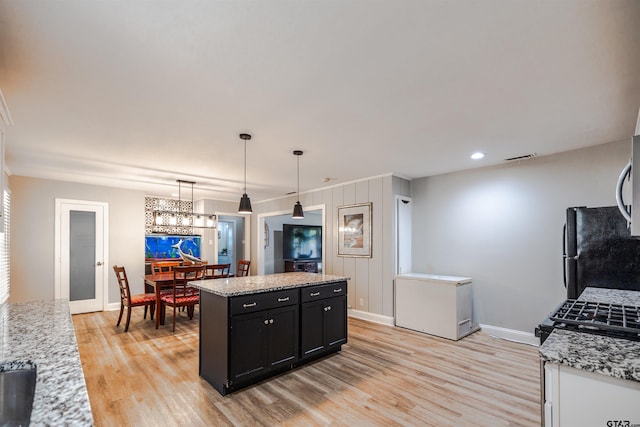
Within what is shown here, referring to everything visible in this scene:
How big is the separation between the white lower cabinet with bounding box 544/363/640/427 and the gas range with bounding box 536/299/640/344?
0.42 metres

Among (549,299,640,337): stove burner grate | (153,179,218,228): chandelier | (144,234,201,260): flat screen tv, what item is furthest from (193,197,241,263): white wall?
(549,299,640,337): stove burner grate

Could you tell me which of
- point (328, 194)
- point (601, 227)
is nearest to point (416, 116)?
point (601, 227)

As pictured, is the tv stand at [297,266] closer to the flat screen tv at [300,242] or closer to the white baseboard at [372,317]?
the flat screen tv at [300,242]

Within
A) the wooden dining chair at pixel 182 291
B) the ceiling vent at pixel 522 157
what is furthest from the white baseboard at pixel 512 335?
the wooden dining chair at pixel 182 291

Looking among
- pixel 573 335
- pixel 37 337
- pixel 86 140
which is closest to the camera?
pixel 573 335

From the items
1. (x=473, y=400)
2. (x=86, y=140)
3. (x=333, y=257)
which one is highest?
(x=86, y=140)

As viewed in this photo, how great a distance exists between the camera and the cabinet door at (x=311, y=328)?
10.6ft

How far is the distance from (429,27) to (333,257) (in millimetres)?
4504

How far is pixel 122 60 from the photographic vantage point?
1.80 m

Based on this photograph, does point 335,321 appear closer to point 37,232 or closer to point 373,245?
point 373,245

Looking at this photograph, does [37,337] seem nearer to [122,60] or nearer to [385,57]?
[122,60]

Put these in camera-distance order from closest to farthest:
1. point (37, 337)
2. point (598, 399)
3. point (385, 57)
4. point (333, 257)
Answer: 1. point (598, 399)
2. point (37, 337)
3. point (385, 57)
4. point (333, 257)

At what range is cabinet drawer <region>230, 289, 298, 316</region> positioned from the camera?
2.70 meters

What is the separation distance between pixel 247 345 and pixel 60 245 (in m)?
4.72
